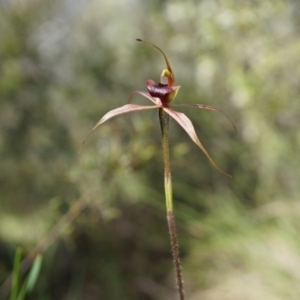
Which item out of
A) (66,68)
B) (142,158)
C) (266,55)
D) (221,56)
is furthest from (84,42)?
(142,158)

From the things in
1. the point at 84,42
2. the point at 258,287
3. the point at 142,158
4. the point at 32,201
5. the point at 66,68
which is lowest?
the point at 142,158

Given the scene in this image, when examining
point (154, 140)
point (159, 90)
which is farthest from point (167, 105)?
point (154, 140)

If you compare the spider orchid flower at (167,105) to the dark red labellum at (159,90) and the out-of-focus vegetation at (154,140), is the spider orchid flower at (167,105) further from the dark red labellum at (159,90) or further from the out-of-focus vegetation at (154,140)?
the out-of-focus vegetation at (154,140)

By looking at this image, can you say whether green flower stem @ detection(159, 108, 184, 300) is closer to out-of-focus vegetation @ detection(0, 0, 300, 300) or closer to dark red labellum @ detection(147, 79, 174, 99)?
dark red labellum @ detection(147, 79, 174, 99)

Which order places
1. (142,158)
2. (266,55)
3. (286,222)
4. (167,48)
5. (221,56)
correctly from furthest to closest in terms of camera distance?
(167,48) → (221,56) → (286,222) → (266,55) → (142,158)

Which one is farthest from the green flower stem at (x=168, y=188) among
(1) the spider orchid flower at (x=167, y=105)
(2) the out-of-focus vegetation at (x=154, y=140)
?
(2) the out-of-focus vegetation at (x=154, y=140)

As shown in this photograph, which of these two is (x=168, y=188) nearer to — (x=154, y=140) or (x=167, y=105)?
(x=167, y=105)

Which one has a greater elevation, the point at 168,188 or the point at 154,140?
the point at 154,140

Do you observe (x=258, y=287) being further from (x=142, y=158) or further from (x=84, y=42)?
(x=84, y=42)
